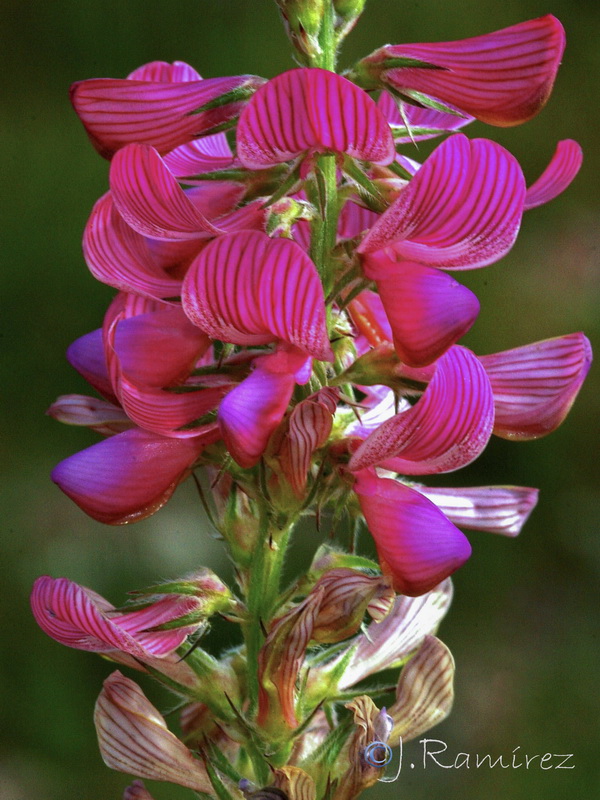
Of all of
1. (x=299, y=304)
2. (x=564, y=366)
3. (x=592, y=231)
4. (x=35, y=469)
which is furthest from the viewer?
(x=592, y=231)

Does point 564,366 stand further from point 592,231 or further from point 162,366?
point 592,231

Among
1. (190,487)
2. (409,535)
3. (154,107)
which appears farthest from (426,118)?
(190,487)

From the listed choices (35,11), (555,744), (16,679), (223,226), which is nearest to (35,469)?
(16,679)

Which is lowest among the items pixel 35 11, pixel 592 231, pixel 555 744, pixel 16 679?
pixel 555 744

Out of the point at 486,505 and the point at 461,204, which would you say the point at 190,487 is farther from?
the point at 461,204

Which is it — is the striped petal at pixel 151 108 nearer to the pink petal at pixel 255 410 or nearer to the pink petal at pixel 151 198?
the pink petal at pixel 151 198

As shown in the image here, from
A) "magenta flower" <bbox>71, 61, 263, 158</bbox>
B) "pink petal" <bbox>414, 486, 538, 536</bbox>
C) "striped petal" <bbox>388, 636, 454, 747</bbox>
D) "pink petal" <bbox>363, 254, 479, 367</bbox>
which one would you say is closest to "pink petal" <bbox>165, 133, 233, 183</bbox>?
"magenta flower" <bbox>71, 61, 263, 158</bbox>
